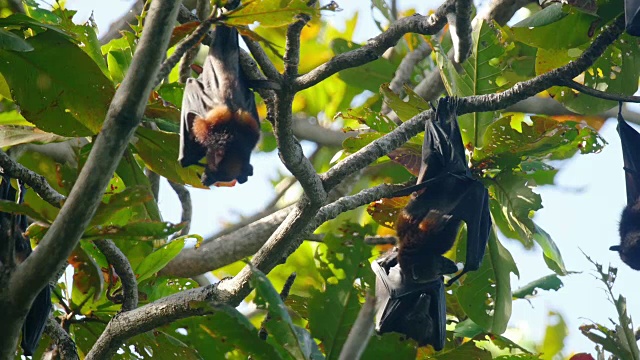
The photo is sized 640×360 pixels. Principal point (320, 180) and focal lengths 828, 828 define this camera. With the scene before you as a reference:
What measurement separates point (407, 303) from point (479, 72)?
6.19ft

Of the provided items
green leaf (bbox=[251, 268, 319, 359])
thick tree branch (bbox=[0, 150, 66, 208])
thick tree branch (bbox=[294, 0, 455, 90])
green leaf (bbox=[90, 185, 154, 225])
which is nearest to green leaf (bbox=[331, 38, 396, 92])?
thick tree branch (bbox=[294, 0, 455, 90])

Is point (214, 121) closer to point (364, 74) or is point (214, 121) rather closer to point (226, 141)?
point (226, 141)

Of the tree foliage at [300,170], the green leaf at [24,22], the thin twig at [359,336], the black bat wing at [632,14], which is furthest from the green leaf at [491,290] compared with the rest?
the thin twig at [359,336]

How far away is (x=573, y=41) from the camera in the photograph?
196 inches

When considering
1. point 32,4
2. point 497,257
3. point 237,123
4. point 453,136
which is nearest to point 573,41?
point 453,136

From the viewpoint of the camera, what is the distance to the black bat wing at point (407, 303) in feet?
19.8

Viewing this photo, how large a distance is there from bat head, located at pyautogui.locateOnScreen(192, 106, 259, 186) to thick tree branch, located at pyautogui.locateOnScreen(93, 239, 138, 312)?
0.86m

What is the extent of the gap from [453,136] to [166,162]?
1.93 meters

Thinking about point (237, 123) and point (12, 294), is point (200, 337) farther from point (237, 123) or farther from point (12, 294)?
point (237, 123)

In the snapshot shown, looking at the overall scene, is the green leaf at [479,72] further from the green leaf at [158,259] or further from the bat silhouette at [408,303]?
the green leaf at [158,259]

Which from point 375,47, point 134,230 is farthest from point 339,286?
point 375,47

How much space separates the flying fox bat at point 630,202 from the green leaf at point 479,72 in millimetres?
1424

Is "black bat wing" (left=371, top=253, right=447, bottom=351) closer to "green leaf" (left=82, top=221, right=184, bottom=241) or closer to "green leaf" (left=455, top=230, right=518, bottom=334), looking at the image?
"green leaf" (left=455, top=230, right=518, bottom=334)

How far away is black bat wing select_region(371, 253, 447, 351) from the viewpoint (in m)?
6.05
